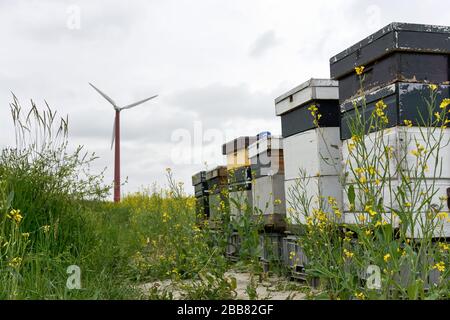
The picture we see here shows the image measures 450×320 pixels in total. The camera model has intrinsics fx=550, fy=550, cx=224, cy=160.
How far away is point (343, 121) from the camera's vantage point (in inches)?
178

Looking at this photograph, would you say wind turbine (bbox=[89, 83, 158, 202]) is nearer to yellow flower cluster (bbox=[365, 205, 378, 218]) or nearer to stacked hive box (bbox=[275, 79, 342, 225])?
stacked hive box (bbox=[275, 79, 342, 225])

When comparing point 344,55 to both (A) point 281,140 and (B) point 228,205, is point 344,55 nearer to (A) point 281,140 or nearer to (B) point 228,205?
(A) point 281,140

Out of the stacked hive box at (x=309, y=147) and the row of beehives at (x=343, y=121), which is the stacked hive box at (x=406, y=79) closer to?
the row of beehives at (x=343, y=121)

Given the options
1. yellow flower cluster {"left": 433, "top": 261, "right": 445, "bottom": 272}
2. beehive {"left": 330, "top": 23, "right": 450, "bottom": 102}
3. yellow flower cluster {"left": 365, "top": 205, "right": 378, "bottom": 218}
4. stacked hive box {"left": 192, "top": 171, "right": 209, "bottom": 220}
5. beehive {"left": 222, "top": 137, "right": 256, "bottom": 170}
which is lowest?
yellow flower cluster {"left": 433, "top": 261, "right": 445, "bottom": 272}

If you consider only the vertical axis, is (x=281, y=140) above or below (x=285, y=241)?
above

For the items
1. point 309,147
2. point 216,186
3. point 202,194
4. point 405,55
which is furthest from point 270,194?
point 202,194

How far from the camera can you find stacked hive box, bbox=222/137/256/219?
21.1 ft

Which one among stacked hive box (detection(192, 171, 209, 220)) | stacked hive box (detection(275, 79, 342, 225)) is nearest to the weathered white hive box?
stacked hive box (detection(275, 79, 342, 225))

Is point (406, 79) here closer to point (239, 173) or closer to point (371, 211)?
point (371, 211)

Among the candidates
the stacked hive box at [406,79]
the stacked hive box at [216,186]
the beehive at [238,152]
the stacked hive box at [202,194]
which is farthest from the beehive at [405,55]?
the stacked hive box at [202,194]

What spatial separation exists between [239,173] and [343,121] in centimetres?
239

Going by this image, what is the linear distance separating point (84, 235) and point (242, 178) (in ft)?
7.05
